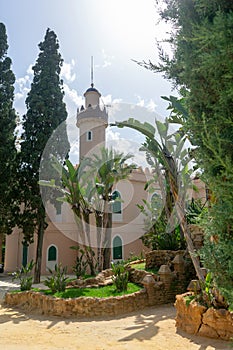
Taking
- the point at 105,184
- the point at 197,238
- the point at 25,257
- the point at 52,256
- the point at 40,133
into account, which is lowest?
the point at 25,257

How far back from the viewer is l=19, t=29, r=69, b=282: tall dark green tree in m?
18.6

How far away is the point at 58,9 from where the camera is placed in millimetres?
9812

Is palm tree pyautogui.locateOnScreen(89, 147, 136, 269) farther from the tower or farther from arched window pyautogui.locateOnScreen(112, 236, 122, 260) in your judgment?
the tower

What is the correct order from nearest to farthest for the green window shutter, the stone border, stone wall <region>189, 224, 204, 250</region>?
the stone border
stone wall <region>189, 224, 204, 250</region>
the green window shutter

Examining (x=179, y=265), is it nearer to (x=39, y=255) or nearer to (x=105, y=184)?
(x=105, y=184)

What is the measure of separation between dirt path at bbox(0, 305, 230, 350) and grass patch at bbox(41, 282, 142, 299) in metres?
0.92

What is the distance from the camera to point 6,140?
18375mm

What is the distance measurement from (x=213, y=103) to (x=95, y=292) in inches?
335

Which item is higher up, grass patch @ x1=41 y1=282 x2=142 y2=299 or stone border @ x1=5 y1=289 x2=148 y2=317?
grass patch @ x1=41 y1=282 x2=142 y2=299

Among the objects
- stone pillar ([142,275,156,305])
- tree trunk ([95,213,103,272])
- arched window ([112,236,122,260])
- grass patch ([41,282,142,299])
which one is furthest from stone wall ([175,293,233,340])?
arched window ([112,236,122,260])

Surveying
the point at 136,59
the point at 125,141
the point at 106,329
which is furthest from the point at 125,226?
the point at 136,59

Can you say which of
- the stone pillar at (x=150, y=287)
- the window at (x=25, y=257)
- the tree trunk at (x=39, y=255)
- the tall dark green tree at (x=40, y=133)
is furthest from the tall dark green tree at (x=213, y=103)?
the window at (x=25, y=257)

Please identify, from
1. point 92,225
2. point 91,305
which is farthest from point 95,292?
point 92,225

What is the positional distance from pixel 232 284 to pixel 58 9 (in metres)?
9.61
